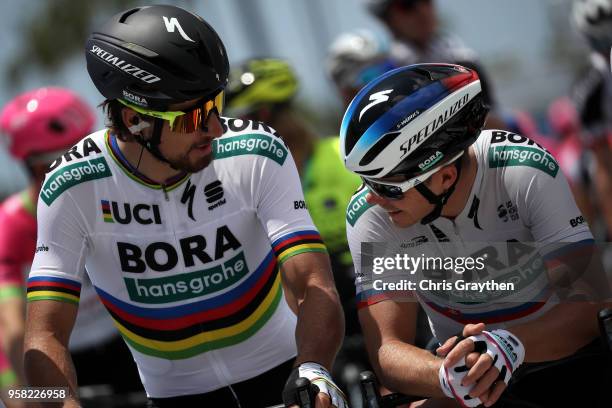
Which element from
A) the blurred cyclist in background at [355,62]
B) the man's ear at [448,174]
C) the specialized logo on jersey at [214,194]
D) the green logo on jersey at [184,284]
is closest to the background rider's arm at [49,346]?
the green logo on jersey at [184,284]

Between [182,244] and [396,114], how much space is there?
107cm

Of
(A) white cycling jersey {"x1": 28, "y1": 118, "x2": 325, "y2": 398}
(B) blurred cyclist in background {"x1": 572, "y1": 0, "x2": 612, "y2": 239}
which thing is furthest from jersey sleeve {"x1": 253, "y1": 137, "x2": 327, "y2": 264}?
(B) blurred cyclist in background {"x1": 572, "y1": 0, "x2": 612, "y2": 239}

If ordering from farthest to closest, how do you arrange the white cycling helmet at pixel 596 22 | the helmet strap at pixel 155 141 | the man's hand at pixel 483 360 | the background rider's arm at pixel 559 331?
the white cycling helmet at pixel 596 22, the helmet strap at pixel 155 141, the background rider's arm at pixel 559 331, the man's hand at pixel 483 360

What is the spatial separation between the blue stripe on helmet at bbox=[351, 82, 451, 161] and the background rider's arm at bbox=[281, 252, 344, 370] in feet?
1.64

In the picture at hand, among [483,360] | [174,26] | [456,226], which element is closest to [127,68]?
[174,26]

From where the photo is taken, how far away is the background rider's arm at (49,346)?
150 inches

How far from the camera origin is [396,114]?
3.70m

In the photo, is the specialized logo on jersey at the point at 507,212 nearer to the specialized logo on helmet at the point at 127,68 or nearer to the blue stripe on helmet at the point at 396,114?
the blue stripe on helmet at the point at 396,114

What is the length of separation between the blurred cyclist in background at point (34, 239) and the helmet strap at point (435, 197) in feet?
10.0

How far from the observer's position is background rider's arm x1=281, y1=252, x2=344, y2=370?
3.71 metres

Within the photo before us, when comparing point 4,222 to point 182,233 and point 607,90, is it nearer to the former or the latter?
point 182,233

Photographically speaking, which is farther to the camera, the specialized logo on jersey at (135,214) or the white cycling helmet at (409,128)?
the specialized logo on jersey at (135,214)

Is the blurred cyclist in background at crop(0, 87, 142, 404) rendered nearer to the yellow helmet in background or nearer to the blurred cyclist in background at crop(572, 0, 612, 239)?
the yellow helmet in background

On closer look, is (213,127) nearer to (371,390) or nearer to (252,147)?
(252,147)
